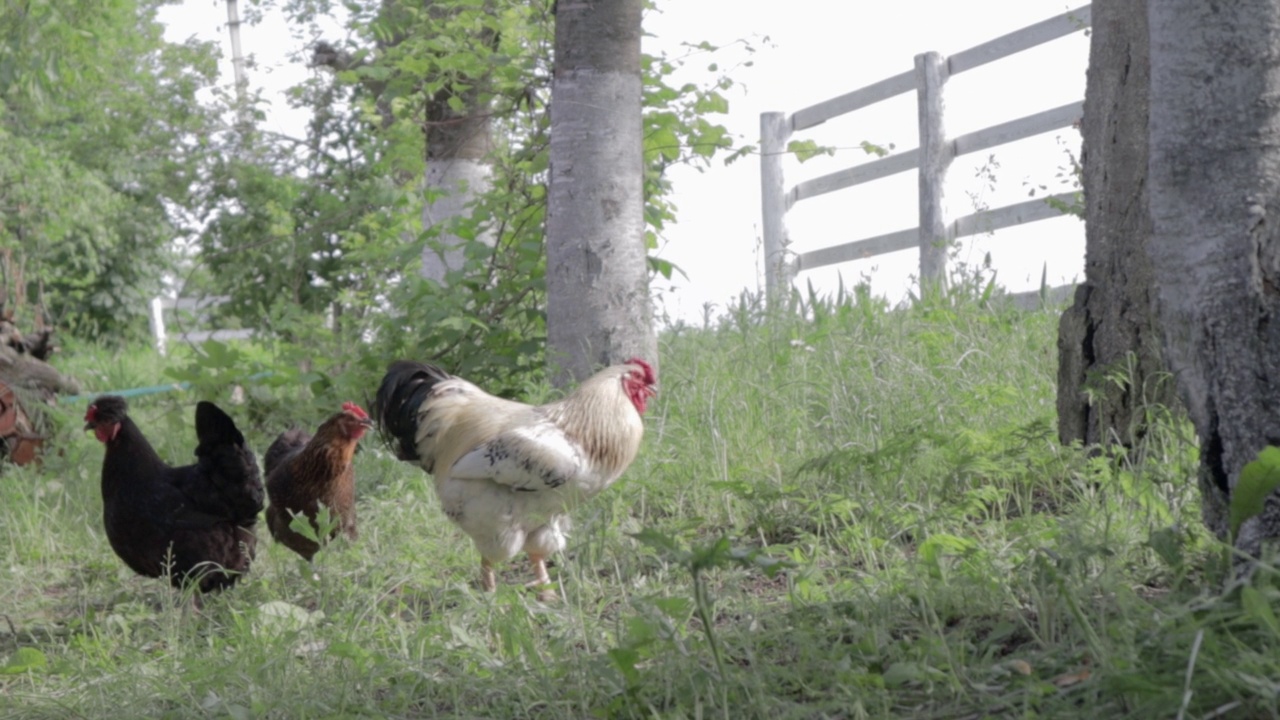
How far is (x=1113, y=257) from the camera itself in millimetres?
4434

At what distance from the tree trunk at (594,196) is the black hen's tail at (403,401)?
3.07 feet

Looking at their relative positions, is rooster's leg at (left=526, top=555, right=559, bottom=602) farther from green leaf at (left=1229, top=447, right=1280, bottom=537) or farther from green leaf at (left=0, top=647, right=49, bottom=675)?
green leaf at (left=1229, top=447, right=1280, bottom=537)

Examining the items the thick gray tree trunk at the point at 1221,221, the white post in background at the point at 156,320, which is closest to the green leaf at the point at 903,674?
the thick gray tree trunk at the point at 1221,221

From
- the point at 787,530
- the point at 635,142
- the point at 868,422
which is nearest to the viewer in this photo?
the point at 787,530

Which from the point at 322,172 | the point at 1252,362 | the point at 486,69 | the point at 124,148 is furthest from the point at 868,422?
the point at 124,148

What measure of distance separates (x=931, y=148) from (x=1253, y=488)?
976cm

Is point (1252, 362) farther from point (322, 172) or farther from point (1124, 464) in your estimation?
point (322, 172)

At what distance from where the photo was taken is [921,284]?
9.20 metres

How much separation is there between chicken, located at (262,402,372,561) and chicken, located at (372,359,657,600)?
0.37 metres

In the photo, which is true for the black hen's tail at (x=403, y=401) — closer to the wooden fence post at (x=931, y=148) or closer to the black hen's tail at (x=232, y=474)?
the black hen's tail at (x=232, y=474)

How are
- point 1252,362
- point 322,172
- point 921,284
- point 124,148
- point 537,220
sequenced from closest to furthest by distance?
point 1252,362, point 537,220, point 921,284, point 322,172, point 124,148

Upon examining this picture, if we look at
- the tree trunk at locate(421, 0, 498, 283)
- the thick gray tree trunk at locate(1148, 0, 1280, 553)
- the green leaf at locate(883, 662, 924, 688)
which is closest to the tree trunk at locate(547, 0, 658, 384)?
the tree trunk at locate(421, 0, 498, 283)

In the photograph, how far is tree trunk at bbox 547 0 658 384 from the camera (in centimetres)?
635

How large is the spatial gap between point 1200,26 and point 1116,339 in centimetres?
174
